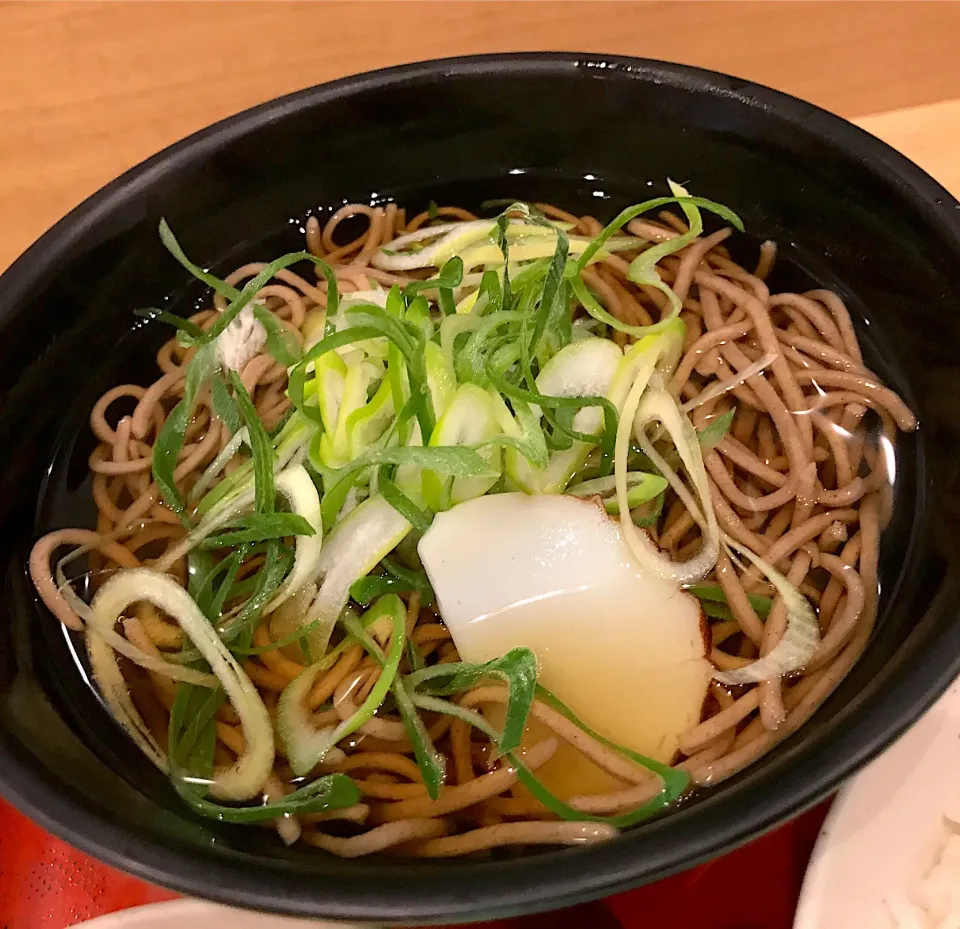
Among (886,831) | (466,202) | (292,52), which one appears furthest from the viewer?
(292,52)

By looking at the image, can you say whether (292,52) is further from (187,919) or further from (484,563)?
(187,919)

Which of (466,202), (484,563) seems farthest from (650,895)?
(466,202)

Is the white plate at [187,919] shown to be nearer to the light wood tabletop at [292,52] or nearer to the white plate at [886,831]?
the white plate at [886,831]

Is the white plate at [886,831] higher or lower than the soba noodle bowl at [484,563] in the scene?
lower

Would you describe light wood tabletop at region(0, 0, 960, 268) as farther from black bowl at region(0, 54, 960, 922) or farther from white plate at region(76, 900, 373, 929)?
white plate at region(76, 900, 373, 929)

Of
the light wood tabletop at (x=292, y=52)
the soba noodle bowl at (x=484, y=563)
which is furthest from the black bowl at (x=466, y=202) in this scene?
the light wood tabletop at (x=292, y=52)

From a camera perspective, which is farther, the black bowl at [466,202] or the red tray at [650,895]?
the red tray at [650,895]

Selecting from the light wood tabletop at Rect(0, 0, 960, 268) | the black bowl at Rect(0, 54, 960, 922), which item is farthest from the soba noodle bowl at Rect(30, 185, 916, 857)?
the light wood tabletop at Rect(0, 0, 960, 268)
